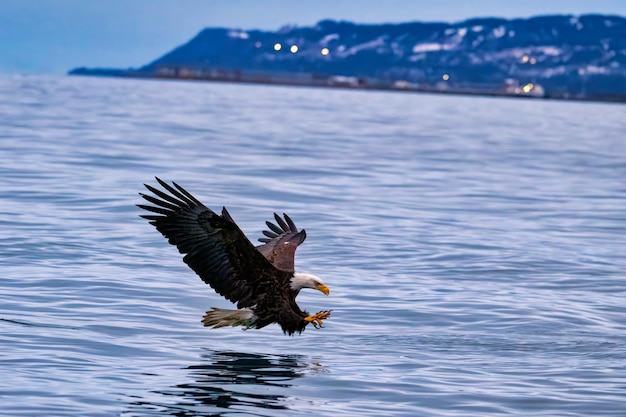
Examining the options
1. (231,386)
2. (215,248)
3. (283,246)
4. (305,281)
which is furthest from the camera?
(283,246)

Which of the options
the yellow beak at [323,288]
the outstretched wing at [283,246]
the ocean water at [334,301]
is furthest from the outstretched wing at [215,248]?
the ocean water at [334,301]

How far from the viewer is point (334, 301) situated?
41.9 ft

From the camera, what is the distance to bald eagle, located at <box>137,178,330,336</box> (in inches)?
372

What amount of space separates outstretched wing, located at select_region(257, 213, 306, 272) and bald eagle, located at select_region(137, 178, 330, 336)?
0.06 ft

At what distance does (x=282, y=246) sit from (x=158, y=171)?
17052mm

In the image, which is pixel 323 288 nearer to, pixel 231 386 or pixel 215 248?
pixel 215 248

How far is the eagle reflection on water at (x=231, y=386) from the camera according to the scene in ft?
27.7

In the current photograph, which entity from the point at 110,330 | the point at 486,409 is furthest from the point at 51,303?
the point at 486,409

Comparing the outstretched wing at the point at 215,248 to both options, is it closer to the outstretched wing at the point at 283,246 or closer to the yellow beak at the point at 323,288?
A: the yellow beak at the point at 323,288

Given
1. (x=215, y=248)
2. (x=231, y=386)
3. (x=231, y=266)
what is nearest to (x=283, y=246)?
(x=231, y=266)

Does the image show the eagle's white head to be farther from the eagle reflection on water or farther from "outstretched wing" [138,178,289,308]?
Answer: the eagle reflection on water

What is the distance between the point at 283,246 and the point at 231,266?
1.07 meters

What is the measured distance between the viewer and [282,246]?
10664 mm

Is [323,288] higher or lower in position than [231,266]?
lower
